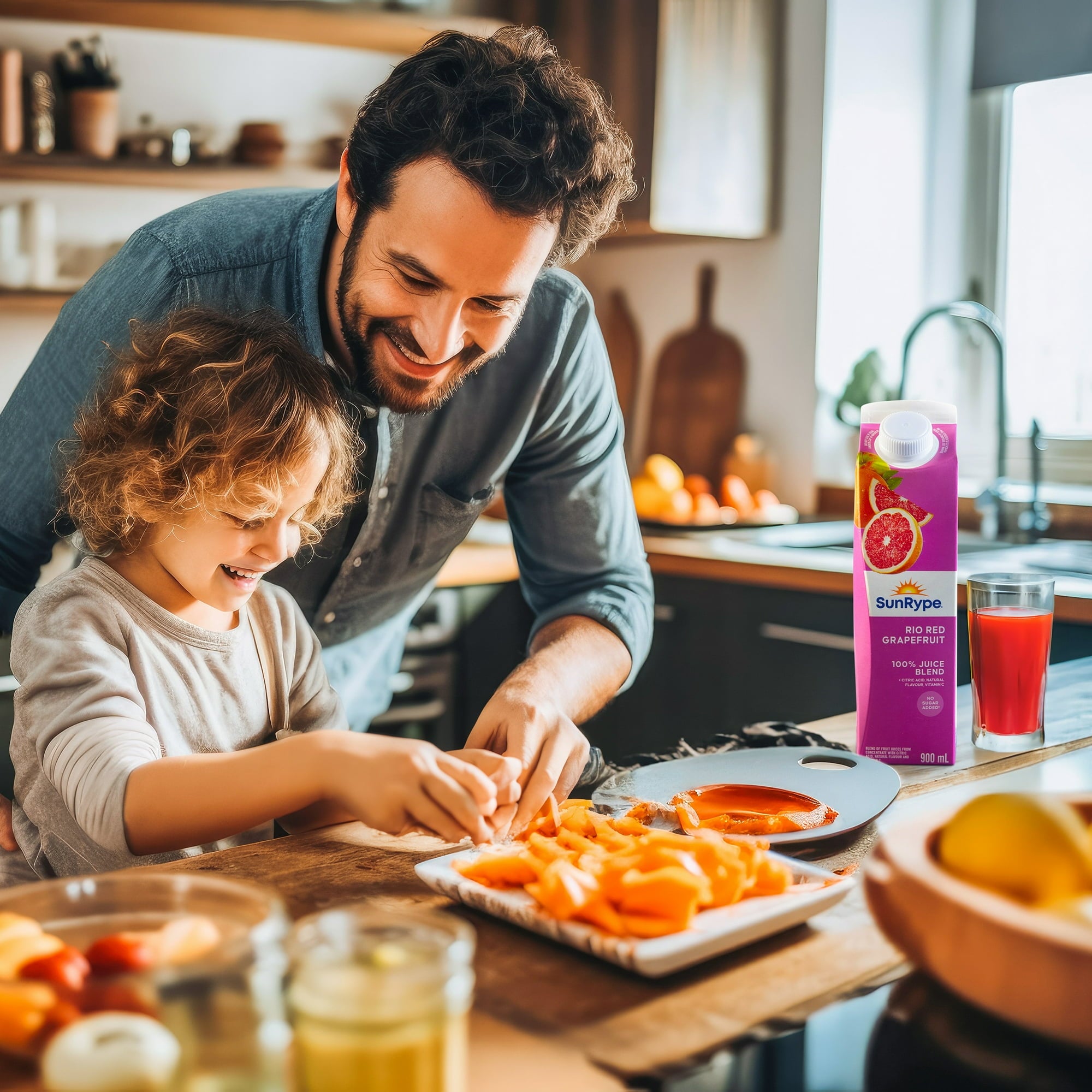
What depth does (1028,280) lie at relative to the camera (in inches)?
126

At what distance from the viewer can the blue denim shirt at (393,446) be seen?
1.40m

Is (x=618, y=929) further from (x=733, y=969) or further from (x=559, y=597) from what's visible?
(x=559, y=597)

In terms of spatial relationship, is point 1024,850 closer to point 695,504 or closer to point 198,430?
point 198,430

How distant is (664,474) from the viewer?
312 cm

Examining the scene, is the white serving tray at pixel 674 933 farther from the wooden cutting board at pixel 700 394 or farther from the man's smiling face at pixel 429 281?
the wooden cutting board at pixel 700 394

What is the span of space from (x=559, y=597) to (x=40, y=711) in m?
0.80

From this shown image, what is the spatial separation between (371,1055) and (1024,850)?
33 cm

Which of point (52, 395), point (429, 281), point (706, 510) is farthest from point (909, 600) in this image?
point (706, 510)

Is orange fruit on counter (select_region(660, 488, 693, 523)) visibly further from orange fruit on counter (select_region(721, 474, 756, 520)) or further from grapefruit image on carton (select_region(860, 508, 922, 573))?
grapefruit image on carton (select_region(860, 508, 922, 573))

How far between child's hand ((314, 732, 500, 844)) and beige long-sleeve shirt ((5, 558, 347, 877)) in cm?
20

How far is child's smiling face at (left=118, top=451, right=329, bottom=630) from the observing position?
46.5 inches

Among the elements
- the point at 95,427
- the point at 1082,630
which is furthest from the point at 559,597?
the point at 1082,630

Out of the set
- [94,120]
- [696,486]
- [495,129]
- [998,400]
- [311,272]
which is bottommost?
[696,486]

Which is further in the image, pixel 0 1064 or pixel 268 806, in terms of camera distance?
pixel 268 806
